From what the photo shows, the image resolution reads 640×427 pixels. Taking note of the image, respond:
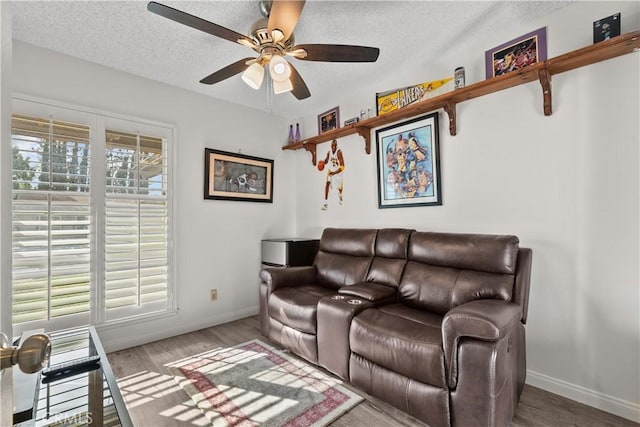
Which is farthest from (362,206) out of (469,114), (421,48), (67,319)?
(67,319)

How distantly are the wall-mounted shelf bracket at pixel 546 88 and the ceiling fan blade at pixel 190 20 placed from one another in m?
1.91

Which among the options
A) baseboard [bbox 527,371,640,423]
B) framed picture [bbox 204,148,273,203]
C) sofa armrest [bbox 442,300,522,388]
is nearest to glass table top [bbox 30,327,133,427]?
sofa armrest [bbox 442,300,522,388]

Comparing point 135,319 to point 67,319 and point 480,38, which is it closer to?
point 67,319

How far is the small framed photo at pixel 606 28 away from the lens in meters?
1.77

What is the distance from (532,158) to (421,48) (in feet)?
4.05

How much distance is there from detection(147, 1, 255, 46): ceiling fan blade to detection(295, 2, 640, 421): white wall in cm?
183

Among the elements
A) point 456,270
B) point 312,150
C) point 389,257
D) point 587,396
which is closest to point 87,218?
point 312,150

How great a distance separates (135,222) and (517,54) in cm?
344

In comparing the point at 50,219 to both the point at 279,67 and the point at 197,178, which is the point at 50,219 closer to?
the point at 197,178

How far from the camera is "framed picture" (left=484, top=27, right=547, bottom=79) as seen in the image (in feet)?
6.81

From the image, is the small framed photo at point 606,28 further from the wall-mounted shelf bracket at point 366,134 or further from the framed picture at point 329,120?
the framed picture at point 329,120

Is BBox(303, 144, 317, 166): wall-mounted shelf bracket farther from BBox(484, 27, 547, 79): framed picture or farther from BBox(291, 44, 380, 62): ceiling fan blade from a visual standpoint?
BBox(484, 27, 547, 79): framed picture

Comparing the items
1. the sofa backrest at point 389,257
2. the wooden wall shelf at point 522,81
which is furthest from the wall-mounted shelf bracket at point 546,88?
the sofa backrest at point 389,257

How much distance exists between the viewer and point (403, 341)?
66.2 inches
